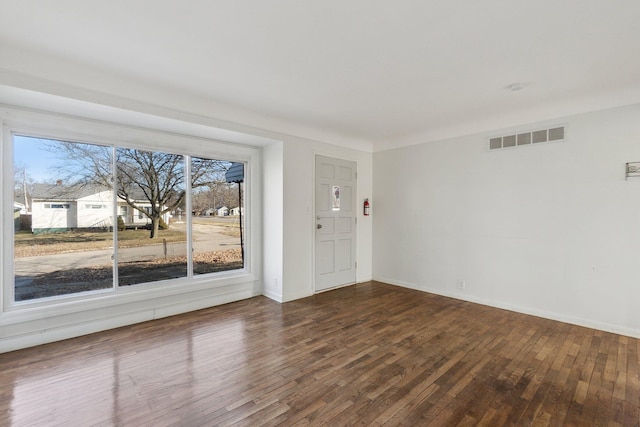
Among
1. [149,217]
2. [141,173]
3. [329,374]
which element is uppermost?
[141,173]

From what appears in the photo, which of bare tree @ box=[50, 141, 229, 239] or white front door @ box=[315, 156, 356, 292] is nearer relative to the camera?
bare tree @ box=[50, 141, 229, 239]

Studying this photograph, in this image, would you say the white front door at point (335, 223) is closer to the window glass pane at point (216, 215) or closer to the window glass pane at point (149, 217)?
the window glass pane at point (216, 215)

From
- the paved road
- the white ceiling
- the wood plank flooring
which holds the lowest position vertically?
the wood plank flooring

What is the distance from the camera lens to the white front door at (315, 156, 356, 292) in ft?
15.9

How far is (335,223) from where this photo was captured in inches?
200

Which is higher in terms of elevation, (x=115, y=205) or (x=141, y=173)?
(x=141, y=173)

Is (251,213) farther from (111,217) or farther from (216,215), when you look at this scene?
(111,217)

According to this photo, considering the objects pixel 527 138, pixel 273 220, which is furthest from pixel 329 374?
pixel 527 138

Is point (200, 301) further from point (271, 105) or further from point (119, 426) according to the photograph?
point (271, 105)

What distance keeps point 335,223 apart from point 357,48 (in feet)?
10.2

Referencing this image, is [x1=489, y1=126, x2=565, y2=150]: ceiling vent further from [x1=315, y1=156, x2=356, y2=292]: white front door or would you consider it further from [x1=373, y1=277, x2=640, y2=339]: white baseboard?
[x1=315, y1=156, x2=356, y2=292]: white front door

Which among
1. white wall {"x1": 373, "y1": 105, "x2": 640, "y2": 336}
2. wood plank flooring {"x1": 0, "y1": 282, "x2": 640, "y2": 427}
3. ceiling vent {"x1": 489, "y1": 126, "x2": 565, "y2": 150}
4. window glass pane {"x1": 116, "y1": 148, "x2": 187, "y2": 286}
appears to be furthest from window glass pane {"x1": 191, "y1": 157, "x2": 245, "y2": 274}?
ceiling vent {"x1": 489, "y1": 126, "x2": 565, "y2": 150}

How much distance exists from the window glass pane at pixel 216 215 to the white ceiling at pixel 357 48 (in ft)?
3.75

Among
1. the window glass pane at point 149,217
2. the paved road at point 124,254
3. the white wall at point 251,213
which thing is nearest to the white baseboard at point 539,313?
the white wall at point 251,213
